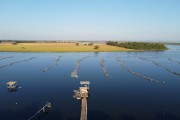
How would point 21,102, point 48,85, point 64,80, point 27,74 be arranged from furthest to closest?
point 27,74, point 64,80, point 48,85, point 21,102

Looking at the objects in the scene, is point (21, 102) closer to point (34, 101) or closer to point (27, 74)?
point (34, 101)

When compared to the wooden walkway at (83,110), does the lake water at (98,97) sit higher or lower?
lower

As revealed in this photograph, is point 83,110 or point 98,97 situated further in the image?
point 98,97

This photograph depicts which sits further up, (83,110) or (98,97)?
(83,110)

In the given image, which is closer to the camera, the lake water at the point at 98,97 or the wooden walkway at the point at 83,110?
the wooden walkway at the point at 83,110

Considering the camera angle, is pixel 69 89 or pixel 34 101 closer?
pixel 34 101

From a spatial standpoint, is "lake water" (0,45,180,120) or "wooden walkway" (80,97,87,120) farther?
"lake water" (0,45,180,120)

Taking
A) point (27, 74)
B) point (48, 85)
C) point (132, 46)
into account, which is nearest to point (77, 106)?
point (48, 85)

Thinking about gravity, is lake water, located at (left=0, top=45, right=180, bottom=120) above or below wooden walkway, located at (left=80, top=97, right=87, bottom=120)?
below

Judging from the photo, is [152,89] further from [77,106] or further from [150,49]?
[150,49]

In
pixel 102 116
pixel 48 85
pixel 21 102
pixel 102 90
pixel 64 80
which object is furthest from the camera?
pixel 64 80
